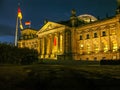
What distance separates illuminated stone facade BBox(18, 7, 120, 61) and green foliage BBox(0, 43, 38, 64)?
35.0 meters

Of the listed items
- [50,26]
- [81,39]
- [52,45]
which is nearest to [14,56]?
[81,39]

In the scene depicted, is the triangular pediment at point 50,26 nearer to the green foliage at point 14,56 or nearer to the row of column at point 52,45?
the row of column at point 52,45

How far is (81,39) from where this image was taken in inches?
3356

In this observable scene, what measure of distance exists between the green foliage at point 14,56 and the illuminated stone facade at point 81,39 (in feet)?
115

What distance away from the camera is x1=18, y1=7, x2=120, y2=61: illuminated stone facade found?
72438 mm

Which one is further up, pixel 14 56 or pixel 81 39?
pixel 81 39

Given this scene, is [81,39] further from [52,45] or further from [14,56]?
[14,56]

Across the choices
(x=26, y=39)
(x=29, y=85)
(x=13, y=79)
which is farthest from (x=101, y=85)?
(x=26, y=39)

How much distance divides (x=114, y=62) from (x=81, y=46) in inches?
1629

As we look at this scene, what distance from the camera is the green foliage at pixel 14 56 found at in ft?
131

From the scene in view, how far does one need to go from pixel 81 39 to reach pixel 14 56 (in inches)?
1868

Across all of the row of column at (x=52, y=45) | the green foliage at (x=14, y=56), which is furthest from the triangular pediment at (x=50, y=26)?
the green foliage at (x=14, y=56)

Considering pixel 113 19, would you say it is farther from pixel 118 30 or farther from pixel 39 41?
pixel 39 41

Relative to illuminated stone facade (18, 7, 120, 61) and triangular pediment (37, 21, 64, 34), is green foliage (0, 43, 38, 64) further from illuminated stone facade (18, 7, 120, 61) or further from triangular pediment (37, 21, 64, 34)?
triangular pediment (37, 21, 64, 34)
